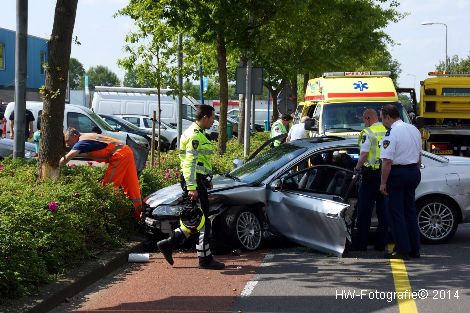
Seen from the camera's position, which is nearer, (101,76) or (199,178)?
(199,178)

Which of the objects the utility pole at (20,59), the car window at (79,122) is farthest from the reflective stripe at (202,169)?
the car window at (79,122)

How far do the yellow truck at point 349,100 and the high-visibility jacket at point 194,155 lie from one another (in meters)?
6.65

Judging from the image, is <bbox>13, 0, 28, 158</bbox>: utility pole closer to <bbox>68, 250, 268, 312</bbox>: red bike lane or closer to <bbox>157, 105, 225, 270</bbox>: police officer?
<bbox>68, 250, 268, 312</bbox>: red bike lane

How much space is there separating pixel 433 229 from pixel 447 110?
1139 cm

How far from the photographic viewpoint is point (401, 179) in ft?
29.5

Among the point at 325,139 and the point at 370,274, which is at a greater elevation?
the point at 325,139

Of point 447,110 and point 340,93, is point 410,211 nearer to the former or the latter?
point 340,93

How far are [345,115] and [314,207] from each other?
6696 mm

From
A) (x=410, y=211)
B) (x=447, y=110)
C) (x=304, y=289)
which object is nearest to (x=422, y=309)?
(x=304, y=289)

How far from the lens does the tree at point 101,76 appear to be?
162 metres

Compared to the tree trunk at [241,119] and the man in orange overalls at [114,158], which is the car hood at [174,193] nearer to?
the man in orange overalls at [114,158]

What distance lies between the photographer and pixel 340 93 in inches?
632

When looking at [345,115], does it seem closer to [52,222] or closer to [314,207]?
[314,207]

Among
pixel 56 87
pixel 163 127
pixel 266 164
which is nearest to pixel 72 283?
pixel 56 87
